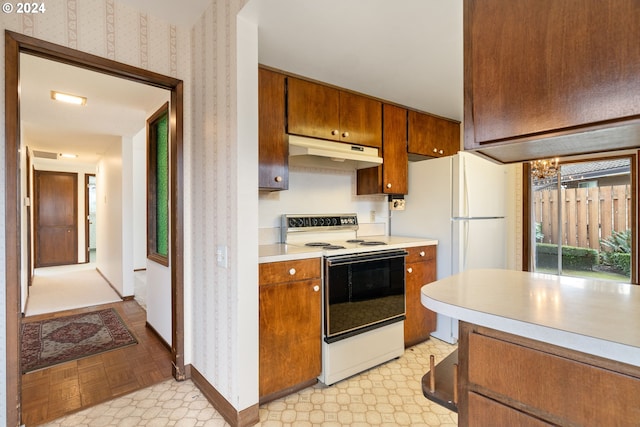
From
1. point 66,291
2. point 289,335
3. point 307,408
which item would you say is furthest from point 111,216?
point 307,408

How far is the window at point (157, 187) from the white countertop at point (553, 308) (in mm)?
2595

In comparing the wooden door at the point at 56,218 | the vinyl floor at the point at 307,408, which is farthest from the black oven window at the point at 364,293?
the wooden door at the point at 56,218

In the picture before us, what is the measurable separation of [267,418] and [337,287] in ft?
2.92

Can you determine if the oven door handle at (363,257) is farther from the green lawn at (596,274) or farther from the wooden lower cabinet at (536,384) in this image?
the green lawn at (596,274)

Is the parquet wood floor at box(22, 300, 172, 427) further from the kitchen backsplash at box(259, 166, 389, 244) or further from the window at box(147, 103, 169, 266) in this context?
the kitchen backsplash at box(259, 166, 389, 244)

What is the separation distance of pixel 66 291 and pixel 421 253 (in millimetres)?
5177

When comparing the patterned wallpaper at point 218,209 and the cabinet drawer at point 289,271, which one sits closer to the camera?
the patterned wallpaper at point 218,209

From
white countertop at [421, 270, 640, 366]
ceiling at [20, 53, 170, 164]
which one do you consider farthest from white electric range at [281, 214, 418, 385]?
ceiling at [20, 53, 170, 164]

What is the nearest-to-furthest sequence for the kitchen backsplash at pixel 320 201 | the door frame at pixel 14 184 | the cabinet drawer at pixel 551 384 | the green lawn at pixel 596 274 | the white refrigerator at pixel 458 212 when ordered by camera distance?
the cabinet drawer at pixel 551 384
the door frame at pixel 14 184
the kitchen backsplash at pixel 320 201
the white refrigerator at pixel 458 212
the green lawn at pixel 596 274

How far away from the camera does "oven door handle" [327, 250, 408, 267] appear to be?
7.04 feet

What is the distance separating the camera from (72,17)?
5.65 ft

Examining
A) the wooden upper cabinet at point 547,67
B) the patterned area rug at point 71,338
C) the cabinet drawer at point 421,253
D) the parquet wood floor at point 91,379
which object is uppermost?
the wooden upper cabinet at point 547,67

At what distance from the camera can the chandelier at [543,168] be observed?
11.6ft

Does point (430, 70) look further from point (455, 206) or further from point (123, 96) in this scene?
point (123, 96)
